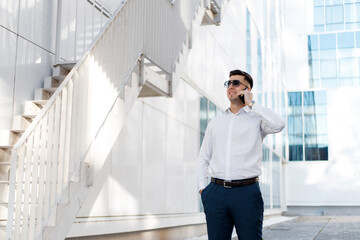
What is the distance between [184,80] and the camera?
13.1 meters

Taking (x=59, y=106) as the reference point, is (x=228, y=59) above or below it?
above

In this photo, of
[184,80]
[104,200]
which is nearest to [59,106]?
[104,200]

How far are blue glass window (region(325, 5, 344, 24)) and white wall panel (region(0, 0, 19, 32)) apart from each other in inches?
1428

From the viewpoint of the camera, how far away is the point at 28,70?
7086mm

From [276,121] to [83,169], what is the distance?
237cm

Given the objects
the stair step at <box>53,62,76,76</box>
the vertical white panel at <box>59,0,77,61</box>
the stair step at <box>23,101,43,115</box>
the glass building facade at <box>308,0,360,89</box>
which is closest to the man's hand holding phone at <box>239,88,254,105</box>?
the stair step at <box>23,101,43,115</box>

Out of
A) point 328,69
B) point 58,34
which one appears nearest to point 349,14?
point 328,69

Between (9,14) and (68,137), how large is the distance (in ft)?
8.32

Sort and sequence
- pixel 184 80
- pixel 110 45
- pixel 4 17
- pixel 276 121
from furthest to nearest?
pixel 184 80 → pixel 4 17 → pixel 110 45 → pixel 276 121

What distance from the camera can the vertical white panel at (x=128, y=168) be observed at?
9.04 meters

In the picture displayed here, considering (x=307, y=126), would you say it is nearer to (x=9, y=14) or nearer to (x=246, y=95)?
(x=9, y=14)

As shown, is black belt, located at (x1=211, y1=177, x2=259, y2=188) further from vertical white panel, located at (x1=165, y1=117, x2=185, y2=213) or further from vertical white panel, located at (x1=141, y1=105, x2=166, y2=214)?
vertical white panel, located at (x1=165, y1=117, x2=185, y2=213)

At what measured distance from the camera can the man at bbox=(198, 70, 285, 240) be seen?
11.4ft

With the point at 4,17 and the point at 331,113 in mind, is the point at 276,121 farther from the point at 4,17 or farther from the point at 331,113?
the point at 331,113
